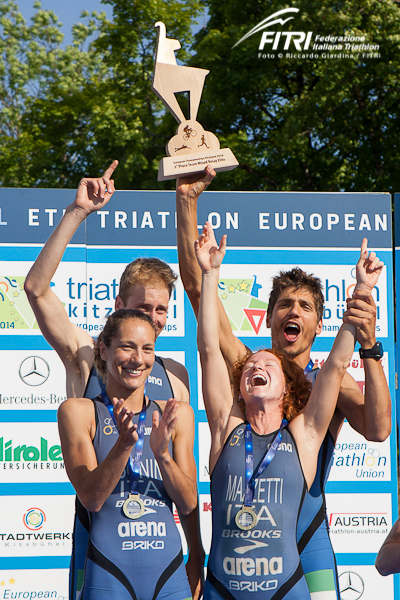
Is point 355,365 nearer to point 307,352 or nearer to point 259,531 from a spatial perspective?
point 307,352

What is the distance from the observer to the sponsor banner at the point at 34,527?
4535 millimetres

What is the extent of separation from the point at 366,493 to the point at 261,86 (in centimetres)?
857

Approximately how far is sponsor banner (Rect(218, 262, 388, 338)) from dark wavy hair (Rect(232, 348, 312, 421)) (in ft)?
5.72

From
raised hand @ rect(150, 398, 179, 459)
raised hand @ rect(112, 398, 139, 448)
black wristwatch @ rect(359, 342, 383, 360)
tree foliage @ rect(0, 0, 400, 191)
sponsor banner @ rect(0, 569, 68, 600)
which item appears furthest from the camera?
tree foliage @ rect(0, 0, 400, 191)

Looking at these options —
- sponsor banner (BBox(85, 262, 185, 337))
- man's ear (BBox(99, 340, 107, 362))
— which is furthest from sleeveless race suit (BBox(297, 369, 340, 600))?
sponsor banner (BBox(85, 262, 185, 337))

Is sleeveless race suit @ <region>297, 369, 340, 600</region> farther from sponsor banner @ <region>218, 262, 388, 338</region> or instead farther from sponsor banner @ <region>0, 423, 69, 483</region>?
sponsor banner @ <region>0, 423, 69, 483</region>

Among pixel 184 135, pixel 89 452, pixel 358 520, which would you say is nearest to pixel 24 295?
pixel 184 135

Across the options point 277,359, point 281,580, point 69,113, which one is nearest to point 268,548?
point 281,580

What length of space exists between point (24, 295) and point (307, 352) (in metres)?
2.12

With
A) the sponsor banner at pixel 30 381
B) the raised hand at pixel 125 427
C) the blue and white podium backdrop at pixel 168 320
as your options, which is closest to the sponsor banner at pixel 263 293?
the blue and white podium backdrop at pixel 168 320

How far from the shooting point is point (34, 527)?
15.0ft

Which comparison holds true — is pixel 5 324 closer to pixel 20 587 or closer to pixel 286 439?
pixel 20 587

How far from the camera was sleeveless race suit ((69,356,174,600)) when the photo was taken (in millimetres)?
3057

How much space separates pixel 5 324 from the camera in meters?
4.68
